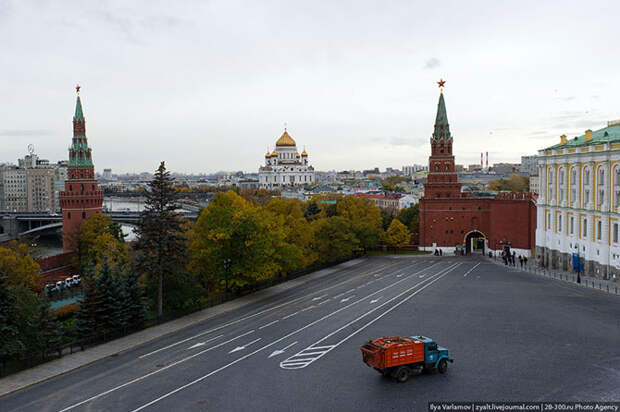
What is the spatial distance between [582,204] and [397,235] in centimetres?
2588

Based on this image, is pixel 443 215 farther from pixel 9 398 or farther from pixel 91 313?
pixel 9 398

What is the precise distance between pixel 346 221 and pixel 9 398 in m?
40.1

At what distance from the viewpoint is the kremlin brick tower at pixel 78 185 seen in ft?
236

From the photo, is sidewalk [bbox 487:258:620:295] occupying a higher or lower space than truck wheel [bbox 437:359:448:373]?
lower

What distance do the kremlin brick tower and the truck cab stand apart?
61.4 meters

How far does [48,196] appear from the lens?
169875mm

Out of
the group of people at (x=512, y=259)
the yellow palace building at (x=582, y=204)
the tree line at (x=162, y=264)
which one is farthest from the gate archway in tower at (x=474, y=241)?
the tree line at (x=162, y=264)

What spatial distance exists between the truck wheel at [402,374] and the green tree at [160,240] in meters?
17.6

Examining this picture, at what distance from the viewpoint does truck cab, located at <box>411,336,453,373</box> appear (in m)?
21.4

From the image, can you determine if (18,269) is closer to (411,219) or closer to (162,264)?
(162,264)

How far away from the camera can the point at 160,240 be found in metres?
33.8

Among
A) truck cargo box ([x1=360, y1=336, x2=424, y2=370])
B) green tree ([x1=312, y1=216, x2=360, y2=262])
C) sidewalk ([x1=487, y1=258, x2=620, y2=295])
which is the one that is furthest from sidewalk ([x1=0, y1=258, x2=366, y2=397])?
sidewalk ([x1=487, y1=258, x2=620, y2=295])

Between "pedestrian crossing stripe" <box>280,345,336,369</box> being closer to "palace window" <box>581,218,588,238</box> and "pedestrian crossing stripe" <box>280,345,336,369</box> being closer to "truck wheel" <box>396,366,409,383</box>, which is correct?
"truck wheel" <box>396,366,409,383</box>

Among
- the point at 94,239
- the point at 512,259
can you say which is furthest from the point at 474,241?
the point at 94,239
